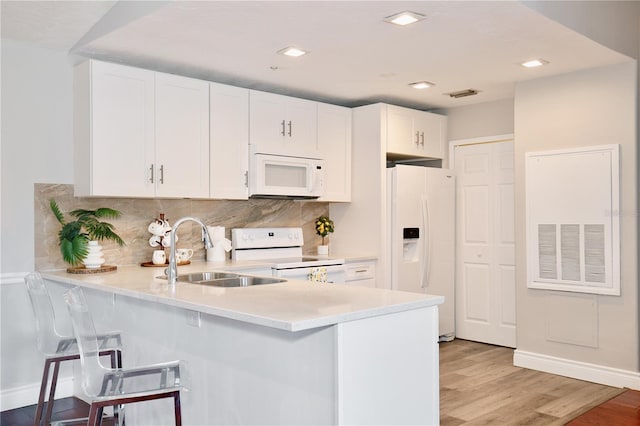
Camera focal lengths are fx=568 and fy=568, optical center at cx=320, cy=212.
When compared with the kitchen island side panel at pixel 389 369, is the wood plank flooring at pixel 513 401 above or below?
below

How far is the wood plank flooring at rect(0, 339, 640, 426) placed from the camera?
350 cm

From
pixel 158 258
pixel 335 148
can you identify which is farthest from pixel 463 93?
pixel 158 258

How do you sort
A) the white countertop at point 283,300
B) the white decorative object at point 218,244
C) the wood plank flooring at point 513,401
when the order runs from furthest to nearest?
the white decorative object at point 218,244 < the wood plank flooring at point 513,401 < the white countertop at point 283,300

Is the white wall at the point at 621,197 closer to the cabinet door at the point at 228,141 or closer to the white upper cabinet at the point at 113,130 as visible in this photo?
the cabinet door at the point at 228,141

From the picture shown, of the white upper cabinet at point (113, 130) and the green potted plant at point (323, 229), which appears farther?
the green potted plant at point (323, 229)

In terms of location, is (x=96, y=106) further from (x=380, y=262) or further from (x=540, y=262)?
(x=540, y=262)

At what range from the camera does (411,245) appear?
532cm

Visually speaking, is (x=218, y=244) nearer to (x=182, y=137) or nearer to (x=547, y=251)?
(x=182, y=137)

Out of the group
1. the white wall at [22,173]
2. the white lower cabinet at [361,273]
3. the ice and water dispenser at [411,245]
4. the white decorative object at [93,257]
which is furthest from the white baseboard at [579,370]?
the white wall at [22,173]

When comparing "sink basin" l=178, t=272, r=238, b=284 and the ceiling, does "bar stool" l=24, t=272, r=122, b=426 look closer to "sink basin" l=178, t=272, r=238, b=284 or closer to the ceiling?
"sink basin" l=178, t=272, r=238, b=284

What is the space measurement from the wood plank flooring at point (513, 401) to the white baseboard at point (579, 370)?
7cm

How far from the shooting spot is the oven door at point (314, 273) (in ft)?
14.5

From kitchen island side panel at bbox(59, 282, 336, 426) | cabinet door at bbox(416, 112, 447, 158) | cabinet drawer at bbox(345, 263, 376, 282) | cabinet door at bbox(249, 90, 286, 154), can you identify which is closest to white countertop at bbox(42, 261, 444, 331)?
kitchen island side panel at bbox(59, 282, 336, 426)

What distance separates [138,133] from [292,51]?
1.21m
